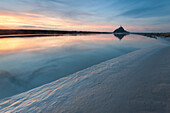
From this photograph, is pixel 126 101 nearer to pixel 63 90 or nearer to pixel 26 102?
pixel 63 90

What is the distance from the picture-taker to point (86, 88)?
3223mm

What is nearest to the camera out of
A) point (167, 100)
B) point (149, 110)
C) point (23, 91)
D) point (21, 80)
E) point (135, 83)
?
point (149, 110)

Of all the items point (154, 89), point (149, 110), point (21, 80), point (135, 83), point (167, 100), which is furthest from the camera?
point (21, 80)

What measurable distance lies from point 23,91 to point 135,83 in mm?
4255

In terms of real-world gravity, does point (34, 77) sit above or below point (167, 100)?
below

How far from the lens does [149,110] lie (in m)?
1.96

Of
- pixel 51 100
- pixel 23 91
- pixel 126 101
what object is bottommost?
pixel 23 91

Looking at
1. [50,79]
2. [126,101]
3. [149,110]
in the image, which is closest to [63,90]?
[50,79]

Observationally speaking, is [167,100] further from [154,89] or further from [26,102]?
[26,102]

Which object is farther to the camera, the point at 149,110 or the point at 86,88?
the point at 86,88

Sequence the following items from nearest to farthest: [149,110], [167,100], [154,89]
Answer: [149,110] → [167,100] → [154,89]

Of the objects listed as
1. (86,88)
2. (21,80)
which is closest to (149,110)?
(86,88)

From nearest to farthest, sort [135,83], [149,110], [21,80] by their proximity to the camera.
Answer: [149,110] → [135,83] → [21,80]

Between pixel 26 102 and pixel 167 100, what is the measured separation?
12.7 ft
